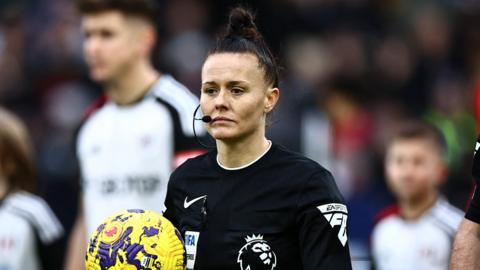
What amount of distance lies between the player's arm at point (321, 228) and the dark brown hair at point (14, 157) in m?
3.76

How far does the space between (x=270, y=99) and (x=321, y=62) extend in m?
9.22

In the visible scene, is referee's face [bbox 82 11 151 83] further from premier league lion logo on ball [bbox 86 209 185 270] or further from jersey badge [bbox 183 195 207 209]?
premier league lion logo on ball [bbox 86 209 185 270]

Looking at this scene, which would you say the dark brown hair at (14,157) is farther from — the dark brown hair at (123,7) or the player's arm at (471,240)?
the player's arm at (471,240)

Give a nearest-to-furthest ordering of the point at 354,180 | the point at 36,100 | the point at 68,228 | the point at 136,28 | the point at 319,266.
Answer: the point at 319,266, the point at 136,28, the point at 68,228, the point at 354,180, the point at 36,100

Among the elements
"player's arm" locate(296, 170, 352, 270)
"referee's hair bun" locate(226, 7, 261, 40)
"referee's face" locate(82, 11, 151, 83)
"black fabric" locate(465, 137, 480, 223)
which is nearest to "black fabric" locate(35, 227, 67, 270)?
"referee's face" locate(82, 11, 151, 83)

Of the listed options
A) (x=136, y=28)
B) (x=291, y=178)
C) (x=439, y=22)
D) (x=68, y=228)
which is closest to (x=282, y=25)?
(x=439, y=22)

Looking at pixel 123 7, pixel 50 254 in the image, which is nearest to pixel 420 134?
pixel 123 7

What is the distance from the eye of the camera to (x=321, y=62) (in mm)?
14070

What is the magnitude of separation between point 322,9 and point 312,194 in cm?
993

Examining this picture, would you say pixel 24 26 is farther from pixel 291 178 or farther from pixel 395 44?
pixel 291 178

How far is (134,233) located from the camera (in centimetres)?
464

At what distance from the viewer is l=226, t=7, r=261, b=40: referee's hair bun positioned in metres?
5.00

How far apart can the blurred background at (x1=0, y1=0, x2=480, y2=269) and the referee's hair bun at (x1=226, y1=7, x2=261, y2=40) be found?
24.6ft

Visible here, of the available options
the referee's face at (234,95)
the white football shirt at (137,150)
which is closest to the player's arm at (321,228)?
the referee's face at (234,95)
